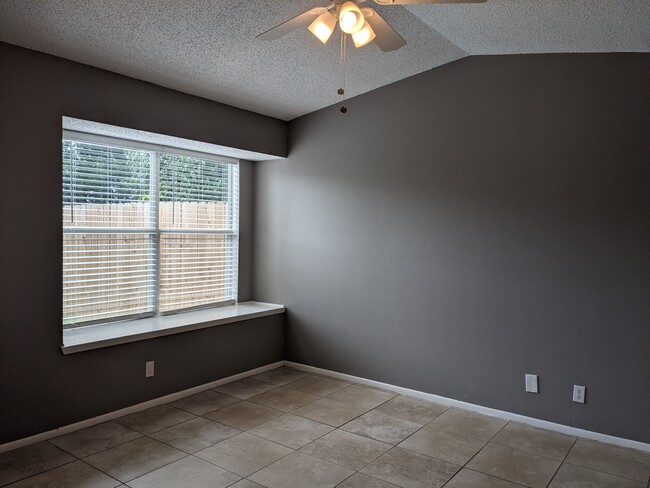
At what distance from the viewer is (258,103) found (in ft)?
14.4

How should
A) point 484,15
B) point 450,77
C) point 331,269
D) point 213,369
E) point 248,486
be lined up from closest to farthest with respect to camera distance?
point 248,486
point 484,15
point 450,77
point 213,369
point 331,269

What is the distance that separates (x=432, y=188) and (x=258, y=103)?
1.71 metres

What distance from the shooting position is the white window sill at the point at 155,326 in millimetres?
3387

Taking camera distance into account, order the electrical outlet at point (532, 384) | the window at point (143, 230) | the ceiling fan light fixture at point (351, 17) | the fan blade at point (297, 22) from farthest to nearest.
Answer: the window at point (143, 230) < the electrical outlet at point (532, 384) < the fan blade at point (297, 22) < the ceiling fan light fixture at point (351, 17)

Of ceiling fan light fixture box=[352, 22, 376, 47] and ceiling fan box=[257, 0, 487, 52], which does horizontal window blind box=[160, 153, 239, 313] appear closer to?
ceiling fan box=[257, 0, 487, 52]

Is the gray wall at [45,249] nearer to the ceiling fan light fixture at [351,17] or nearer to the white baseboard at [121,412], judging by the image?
the white baseboard at [121,412]

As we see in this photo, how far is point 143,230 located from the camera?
165 inches

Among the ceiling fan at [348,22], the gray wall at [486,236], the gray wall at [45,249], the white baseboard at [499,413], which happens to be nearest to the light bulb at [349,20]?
the ceiling fan at [348,22]

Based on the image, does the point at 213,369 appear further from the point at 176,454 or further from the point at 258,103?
the point at 258,103

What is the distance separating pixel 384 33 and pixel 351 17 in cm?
30

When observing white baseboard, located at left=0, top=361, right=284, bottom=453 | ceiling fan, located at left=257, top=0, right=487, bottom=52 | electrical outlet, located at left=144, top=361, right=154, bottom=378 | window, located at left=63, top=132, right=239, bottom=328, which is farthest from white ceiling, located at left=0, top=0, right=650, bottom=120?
white baseboard, located at left=0, top=361, right=284, bottom=453

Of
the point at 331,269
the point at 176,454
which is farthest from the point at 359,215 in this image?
the point at 176,454

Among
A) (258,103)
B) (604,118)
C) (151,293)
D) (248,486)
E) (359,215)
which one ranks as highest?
(258,103)

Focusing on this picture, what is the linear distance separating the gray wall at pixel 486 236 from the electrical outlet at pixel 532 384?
0.04 m
